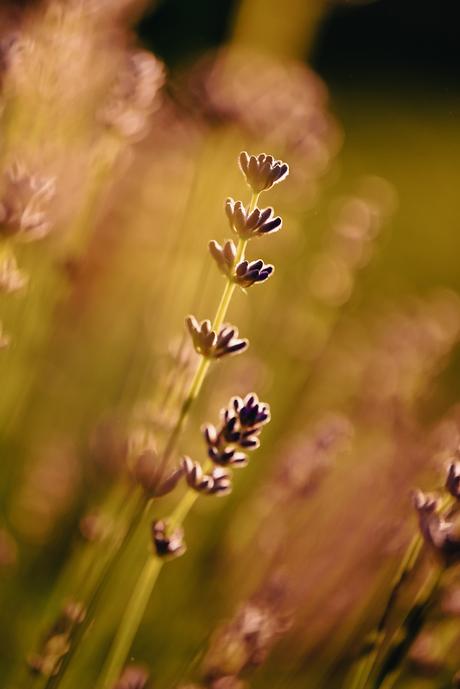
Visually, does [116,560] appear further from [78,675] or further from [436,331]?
[436,331]

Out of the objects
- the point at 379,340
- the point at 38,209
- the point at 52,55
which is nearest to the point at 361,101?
the point at 379,340

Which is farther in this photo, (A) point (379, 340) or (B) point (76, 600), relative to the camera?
(A) point (379, 340)

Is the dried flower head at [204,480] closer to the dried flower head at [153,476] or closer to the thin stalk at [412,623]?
the dried flower head at [153,476]

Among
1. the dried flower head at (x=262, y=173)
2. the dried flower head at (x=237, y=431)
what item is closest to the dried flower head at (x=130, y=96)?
the dried flower head at (x=262, y=173)

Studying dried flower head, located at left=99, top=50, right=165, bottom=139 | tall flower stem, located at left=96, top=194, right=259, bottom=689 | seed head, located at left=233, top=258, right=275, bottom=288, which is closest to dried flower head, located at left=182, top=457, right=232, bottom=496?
tall flower stem, located at left=96, top=194, right=259, bottom=689

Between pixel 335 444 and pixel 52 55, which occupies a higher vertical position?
pixel 52 55

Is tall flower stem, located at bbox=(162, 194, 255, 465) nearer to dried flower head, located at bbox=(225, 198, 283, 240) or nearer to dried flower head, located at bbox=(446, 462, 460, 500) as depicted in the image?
dried flower head, located at bbox=(225, 198, 283, 240)
